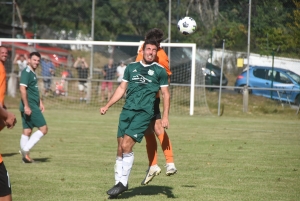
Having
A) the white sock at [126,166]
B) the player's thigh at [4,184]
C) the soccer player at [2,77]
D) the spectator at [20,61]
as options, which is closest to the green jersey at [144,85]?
the white sock at [126,166]

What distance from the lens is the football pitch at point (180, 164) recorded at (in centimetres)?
829

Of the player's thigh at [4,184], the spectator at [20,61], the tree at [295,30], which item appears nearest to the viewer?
the player's thigh at [4,184]

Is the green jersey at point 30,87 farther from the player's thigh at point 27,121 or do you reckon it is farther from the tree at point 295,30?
the tree at point 295,30

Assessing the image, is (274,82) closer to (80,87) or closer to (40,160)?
(80,87)

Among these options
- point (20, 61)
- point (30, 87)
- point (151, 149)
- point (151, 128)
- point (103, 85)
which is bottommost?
point (151, 149)

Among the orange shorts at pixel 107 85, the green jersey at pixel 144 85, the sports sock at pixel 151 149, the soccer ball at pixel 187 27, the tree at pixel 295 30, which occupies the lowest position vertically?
the sports sock at pixel 151 149

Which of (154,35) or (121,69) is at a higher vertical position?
(154,35)

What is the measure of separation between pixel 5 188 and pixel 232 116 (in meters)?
18.7

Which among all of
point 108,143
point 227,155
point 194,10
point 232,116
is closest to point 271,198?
point 227,155

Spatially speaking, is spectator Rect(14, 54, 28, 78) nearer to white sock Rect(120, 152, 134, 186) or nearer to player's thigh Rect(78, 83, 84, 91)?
player's thigh Rect(78, 83, 84, 91)

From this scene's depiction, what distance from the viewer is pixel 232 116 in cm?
2353

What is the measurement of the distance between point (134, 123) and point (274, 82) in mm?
16651

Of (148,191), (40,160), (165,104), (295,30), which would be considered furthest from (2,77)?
(295,30)

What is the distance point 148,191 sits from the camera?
333 inches
